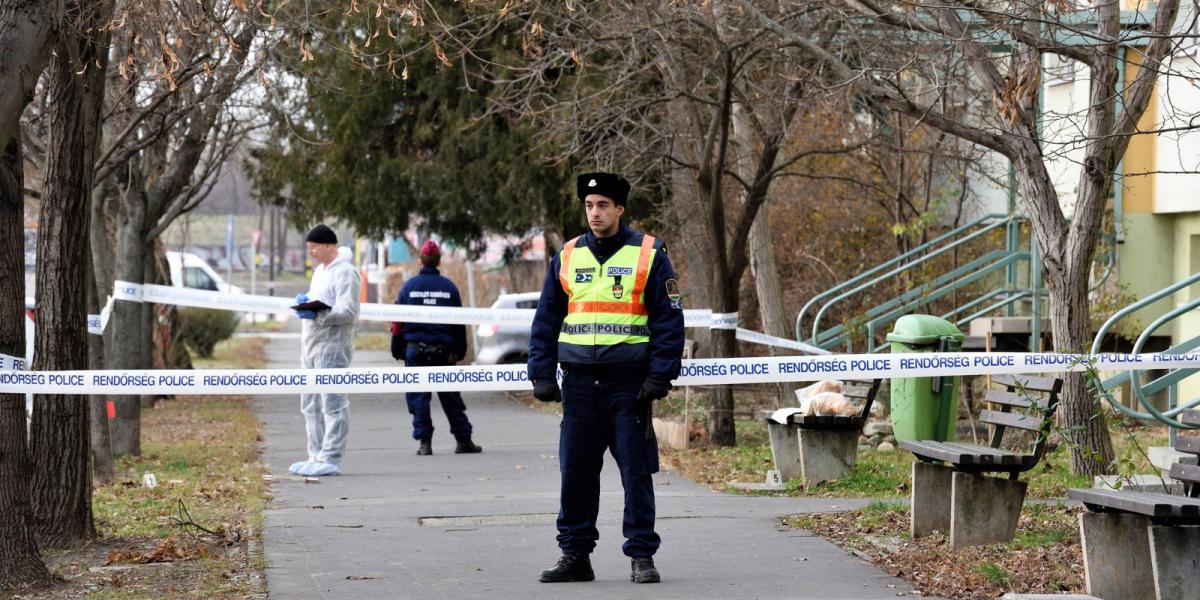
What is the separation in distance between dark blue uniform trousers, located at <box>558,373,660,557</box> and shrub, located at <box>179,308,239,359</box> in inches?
911

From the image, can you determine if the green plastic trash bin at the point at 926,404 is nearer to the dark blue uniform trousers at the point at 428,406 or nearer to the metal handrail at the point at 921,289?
the dark blue uniform trousers at the point at 428,406

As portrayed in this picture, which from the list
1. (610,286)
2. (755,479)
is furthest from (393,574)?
(755,479)

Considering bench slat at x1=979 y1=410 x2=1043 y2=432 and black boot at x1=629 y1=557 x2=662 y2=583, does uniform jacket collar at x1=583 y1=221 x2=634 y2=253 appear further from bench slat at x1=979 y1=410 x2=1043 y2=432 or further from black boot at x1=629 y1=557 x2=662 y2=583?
bench slat at x1=979 y1=410 x2=1043 y2=432

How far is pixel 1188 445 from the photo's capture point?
6.84 m

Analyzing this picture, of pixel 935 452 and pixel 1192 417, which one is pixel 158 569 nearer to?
pixel 935 452

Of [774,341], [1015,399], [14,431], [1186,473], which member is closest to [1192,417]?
[1186,473]

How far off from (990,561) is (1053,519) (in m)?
1.44

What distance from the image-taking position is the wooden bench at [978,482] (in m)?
7.41

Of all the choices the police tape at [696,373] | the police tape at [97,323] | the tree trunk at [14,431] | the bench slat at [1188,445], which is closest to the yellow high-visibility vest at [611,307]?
the police tape at [696,373]

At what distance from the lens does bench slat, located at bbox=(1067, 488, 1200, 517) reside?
220 inches

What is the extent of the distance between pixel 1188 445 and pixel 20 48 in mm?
5237

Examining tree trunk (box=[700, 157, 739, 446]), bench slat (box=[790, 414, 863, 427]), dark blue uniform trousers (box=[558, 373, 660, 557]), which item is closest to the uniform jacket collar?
dark blue uniform trousers (box=[558, 373, 660, 557])

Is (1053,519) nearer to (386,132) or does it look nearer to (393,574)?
(393,574)

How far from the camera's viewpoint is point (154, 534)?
849 cm
